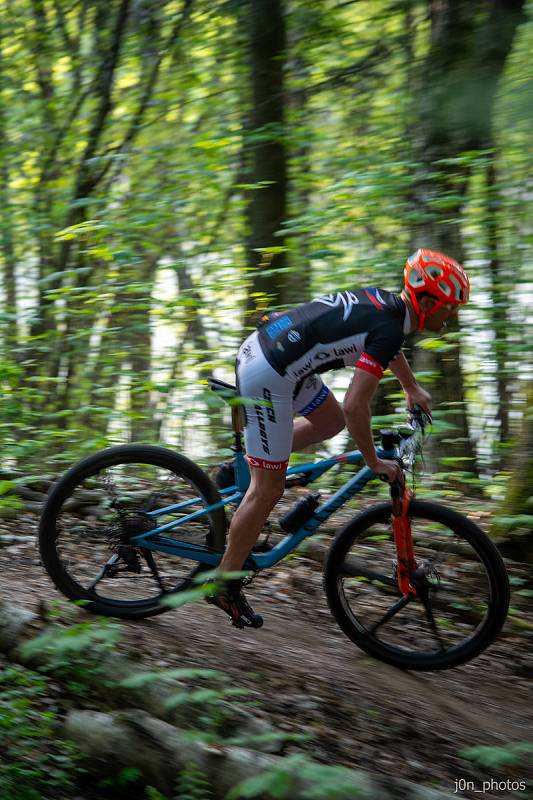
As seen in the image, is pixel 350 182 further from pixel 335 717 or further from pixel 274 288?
pixel 335 717

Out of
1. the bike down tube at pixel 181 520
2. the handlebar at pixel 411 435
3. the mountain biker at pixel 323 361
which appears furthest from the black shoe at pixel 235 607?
the handlebar at pixel 411 435

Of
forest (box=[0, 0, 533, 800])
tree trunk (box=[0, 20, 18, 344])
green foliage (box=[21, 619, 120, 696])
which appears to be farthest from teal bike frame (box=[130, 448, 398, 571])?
tree trunk (box=[0, 20, 18, 344])

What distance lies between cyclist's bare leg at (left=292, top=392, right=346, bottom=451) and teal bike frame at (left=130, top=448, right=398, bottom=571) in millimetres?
188

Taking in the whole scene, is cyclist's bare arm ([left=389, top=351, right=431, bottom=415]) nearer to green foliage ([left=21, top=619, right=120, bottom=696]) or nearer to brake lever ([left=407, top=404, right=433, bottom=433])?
brake lever ([left=407, top=404, right=433, bottom=433])

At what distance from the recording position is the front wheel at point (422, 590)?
3928 millimetres

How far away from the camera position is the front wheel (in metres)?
3.93

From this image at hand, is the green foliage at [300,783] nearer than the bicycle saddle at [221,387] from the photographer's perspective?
Yes

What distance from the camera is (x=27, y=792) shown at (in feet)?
9.05

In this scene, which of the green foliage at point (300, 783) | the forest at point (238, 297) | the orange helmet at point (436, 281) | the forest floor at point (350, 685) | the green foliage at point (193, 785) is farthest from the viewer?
the orange helmet at point (436, 281)

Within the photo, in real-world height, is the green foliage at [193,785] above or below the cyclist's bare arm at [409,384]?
below

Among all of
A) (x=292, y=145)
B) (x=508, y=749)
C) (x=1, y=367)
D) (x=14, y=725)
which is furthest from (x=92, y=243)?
(x=508, y=749)

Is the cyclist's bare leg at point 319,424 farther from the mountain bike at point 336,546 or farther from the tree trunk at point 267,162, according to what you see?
the tree trunk at point 267,162

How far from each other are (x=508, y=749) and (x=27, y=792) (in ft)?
6.58

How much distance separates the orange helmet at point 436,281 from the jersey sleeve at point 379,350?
209 millimetres
